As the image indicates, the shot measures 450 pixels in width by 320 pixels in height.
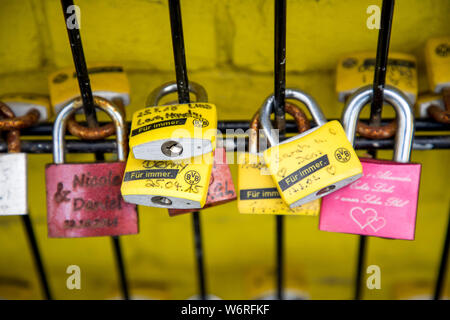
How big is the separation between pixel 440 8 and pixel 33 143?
100cm

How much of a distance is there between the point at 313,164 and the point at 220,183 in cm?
18

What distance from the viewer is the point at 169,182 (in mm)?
681

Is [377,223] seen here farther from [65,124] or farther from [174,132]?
[65,124]

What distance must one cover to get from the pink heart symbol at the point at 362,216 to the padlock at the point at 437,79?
0.28 metres

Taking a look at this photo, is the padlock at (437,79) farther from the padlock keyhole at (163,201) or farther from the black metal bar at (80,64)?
the black metal bar at (80,64)

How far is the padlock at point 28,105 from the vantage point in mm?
949

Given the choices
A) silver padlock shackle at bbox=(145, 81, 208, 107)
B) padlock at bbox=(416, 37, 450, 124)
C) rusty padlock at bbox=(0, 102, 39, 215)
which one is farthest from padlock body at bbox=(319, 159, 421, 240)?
rusty padlock at bbox=(0, 102, 39, 215)

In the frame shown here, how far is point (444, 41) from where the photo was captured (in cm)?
94

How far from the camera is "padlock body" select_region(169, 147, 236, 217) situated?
0.76 m

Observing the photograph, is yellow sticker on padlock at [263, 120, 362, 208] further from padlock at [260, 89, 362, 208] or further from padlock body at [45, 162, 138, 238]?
padlock body at [45, 162, 138, 238]

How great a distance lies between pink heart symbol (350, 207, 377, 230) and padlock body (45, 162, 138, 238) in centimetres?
43

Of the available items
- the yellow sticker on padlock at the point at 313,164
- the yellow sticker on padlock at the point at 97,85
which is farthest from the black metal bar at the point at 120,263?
the yellow sticker on padlock at the point at 313,164
